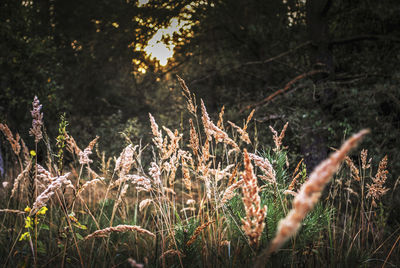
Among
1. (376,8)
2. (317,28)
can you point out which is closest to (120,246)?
(317,28)

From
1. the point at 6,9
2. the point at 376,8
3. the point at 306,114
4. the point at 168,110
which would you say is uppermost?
the point at 6,9

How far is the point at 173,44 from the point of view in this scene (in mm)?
4391

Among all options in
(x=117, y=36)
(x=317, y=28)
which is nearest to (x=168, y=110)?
(x=117, y=36)

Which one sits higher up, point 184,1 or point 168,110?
point 184,1

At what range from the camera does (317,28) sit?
18.5ft

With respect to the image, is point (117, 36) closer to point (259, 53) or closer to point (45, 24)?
point (259, 53)

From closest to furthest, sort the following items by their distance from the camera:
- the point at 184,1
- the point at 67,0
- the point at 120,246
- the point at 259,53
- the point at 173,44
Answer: the point at 120,246
the point at 184,1
the point at 173,44
the point at 259,53
the point at 67,0

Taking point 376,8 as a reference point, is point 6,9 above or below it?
above

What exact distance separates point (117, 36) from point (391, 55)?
591cm

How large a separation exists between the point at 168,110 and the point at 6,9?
592cm

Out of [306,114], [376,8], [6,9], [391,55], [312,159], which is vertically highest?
[6,9]

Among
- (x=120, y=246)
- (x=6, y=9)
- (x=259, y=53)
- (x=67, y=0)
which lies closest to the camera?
(x=120, y=246)

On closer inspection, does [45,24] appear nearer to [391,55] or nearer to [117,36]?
[117,36]

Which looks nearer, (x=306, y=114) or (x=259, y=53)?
(x=306, y=114)
